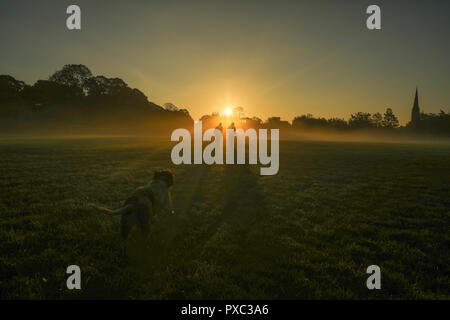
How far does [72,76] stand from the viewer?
318ft

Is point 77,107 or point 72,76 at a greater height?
point 72,76

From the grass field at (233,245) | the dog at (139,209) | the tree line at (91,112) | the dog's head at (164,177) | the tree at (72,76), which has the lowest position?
the grass field at (233,245)

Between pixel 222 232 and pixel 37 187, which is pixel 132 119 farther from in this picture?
pixel 222 232

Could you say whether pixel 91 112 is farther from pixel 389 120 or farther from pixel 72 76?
pixel 389 120

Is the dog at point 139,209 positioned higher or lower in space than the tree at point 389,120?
lower

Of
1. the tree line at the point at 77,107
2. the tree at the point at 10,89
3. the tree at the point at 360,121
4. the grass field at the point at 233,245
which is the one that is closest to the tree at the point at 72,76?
the tree line at the point at 77,107

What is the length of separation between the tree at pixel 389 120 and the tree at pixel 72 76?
175057 millimetres

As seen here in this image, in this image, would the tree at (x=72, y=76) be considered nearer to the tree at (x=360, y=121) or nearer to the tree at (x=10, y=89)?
the tree at (x=10, y=89)

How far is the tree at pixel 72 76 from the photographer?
94.1 metres

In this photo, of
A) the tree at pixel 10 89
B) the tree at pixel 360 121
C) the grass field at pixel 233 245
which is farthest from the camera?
the tree at pixel 360 121

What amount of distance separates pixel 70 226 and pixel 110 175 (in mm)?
6586

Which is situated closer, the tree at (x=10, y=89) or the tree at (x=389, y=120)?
the tree at (x=10, y=89)

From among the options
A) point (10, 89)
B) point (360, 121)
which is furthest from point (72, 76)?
point (360, 121)

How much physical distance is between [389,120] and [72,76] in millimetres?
182581
